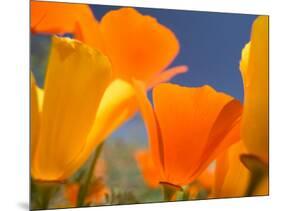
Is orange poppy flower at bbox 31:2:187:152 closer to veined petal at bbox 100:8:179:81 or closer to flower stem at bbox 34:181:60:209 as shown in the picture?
veined petal at bbox 100:8:179:81

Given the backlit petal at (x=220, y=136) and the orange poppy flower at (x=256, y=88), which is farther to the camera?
the orange poppy flower at (x=256, y=88)

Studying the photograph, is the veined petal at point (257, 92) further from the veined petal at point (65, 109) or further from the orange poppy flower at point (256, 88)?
the veined petal at point (65, 109)

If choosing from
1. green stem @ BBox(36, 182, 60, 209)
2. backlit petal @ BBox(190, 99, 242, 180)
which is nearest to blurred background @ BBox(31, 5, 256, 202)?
backlit petal @ BBox(190, 99, 242, 180)

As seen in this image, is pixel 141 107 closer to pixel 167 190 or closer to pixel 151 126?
pixel 151 126

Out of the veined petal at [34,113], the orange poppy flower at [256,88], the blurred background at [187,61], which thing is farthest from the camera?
the orange poppy flower at [256,88]

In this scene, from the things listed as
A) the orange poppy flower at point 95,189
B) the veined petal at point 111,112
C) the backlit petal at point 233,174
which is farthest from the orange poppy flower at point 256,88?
the orange poppy flower at point 95,189

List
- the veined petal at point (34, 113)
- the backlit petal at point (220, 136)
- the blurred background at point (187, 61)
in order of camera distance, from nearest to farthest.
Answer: the veined petal at point (34, 113), the blurred background at point (187, 61), the backlit petal at point (220, 136)

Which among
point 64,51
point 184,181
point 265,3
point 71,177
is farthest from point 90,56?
point 265,3

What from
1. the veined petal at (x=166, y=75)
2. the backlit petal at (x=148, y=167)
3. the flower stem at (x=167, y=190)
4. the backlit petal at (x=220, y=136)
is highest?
the veined petal at (x=166, y=75)

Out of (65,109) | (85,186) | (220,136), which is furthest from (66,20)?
(220,136)
